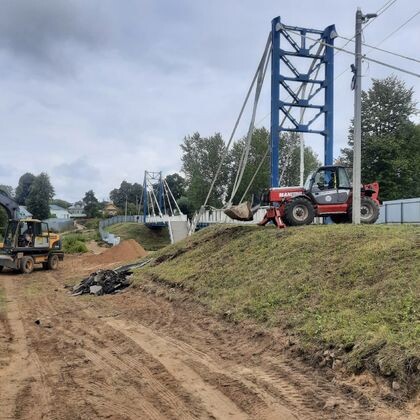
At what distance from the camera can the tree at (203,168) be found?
66500 mm

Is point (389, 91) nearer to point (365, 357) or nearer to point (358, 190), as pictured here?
point (358, 190)

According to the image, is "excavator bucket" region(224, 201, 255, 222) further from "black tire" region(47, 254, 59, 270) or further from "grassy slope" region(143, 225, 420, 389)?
"black tire" region(47, 254, 59, 270)

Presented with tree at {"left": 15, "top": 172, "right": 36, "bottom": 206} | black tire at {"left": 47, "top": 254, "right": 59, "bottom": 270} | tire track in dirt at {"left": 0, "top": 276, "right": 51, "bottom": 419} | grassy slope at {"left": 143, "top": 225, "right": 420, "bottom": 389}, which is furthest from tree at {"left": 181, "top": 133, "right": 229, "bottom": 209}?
tree at {"left": 15, "top": 172, "right": 36, "bottom": 206}

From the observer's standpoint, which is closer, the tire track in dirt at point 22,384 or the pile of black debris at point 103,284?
the tire track in dirt at point 22,384

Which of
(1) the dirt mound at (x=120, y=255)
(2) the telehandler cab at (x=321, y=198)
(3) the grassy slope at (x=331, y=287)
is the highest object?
(2) the telehandler cab at (x=321, y=198)

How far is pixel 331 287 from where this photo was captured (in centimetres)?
848

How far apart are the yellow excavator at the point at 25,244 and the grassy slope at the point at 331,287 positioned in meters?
11.3

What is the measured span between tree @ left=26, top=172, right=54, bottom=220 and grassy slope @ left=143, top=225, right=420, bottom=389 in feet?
309

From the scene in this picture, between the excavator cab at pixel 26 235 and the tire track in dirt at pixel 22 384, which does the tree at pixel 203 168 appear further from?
the tire track in dirt at pixel 22 384

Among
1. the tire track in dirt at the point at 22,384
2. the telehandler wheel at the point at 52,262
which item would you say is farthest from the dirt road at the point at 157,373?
the telehandler wheel at the point at 52,262

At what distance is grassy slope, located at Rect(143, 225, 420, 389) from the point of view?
6.15 metres

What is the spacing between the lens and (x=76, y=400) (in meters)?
5.77

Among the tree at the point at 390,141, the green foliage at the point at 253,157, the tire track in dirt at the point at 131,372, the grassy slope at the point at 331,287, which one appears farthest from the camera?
the green foliage at the point at 253,157

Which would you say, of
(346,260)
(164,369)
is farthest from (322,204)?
(164,369)
